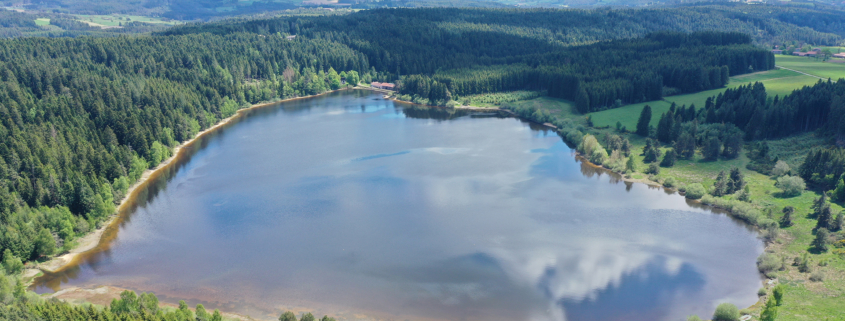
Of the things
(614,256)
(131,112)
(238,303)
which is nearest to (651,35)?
(614,256)

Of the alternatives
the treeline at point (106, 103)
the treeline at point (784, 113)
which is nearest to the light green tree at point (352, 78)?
the treeline at point (106, 103)

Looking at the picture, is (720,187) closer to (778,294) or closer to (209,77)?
(778,294)

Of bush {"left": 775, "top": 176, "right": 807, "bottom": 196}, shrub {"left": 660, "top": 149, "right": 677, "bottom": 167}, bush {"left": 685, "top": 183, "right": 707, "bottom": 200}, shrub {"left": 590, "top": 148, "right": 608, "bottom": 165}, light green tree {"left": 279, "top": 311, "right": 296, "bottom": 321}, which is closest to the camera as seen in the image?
light green tree {"left": 279, "top": 311, "right": 296, "bottom": 321}

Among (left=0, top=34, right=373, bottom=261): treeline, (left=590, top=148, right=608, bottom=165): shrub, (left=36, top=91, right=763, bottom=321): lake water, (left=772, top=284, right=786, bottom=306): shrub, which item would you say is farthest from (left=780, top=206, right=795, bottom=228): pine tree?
(left=0, top=34, right=373, bottom=261): treeline

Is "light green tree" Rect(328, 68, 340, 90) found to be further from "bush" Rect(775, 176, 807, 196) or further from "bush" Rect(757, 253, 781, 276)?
Result: "bush" Rect(757, 253, 781, 276)

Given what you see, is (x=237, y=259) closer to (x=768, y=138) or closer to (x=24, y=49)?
(x=768, y=138)
